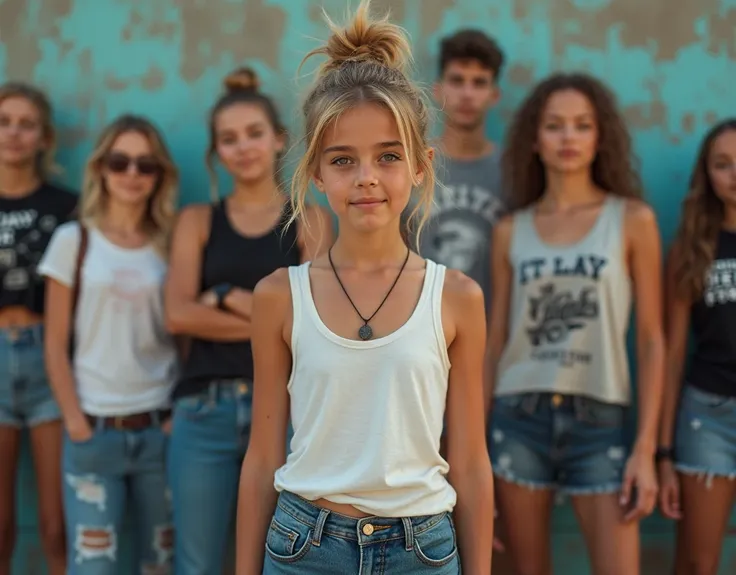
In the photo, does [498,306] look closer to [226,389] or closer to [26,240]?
[226,389]

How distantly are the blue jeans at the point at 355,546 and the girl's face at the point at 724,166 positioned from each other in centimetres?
223

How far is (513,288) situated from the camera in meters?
3.57

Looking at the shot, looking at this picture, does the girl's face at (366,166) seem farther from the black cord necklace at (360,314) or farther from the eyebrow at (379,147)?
the black cord necklace at (360,314)

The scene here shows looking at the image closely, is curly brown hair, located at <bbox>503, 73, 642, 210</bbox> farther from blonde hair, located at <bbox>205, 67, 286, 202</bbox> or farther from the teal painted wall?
blonde hair, located at <bbox>205, 67, 286, 202</bbox>

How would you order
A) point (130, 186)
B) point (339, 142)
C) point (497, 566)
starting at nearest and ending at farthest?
point (339, 142), point (130, 186), point (497, 566)

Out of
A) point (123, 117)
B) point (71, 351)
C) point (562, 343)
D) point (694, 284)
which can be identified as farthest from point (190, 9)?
point (694, 284)

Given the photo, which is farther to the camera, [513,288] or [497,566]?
[497,566]

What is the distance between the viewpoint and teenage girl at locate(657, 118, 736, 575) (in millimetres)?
3510

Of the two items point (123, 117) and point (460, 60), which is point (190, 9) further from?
point (460, 60)

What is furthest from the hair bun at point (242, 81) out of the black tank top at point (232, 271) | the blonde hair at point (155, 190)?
the black tank top at point (232, 271)

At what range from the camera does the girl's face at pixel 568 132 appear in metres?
3.52

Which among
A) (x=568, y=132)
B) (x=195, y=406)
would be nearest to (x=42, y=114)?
(x=195, y=406)

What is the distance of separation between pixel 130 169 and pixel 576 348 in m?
1.98

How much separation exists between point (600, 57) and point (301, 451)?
9.07 ft
